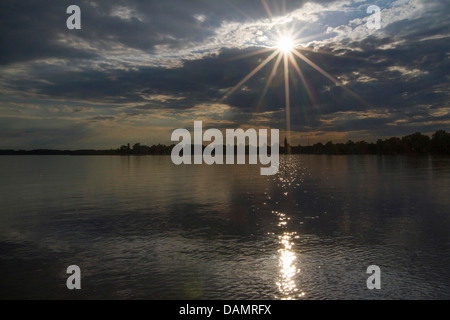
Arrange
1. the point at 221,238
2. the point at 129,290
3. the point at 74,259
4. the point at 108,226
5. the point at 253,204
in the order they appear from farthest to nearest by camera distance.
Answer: the point at 253,204 < the point at 108,226 < the point at 221,238 < the point at 74,259 < the point at 129,290

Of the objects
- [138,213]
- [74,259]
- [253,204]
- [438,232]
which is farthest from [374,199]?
[74,259]

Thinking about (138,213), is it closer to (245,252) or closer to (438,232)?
(245,252)

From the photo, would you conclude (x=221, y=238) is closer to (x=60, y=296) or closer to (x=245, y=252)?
(x=245, y=252)

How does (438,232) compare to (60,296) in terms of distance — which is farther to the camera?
(438,232)

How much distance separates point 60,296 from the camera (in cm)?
1716

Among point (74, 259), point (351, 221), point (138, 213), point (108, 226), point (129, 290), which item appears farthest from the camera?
point (138, 213)

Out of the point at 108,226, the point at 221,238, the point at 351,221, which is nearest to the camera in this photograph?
the point at 221,238

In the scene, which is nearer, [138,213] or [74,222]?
[74,222]
